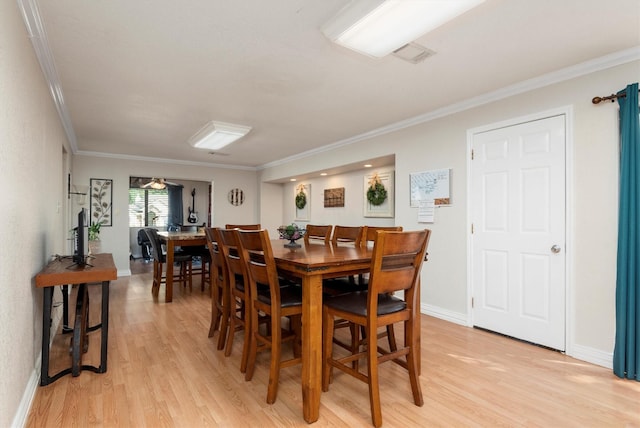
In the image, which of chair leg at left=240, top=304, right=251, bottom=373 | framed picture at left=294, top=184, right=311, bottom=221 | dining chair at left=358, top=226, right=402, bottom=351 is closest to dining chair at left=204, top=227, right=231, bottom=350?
chair leg at left=240, top=304, right=251, bottom=373

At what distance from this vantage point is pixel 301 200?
7.13 metres

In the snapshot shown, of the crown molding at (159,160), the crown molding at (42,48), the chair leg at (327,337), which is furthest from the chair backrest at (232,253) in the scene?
the crown molding at (159,160)

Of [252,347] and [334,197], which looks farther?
[334,197]

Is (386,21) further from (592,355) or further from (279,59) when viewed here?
(592,355)

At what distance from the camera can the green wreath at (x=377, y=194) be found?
5.11 meters

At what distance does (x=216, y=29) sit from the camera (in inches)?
81.6

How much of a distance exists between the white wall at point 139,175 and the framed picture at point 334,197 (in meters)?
2.09

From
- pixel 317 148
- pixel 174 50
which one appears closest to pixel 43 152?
pixel 174 50

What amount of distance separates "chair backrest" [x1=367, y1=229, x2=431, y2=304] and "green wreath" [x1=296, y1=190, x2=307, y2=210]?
5268mm

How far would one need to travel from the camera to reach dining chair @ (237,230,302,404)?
6.24ft

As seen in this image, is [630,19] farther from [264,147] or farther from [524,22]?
[264,147]

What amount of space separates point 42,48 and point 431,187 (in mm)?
3628

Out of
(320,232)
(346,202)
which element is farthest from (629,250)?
(346,202)

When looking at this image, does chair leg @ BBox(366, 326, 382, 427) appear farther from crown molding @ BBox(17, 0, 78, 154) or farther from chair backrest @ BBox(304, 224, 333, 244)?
crown molding @ BBox(17, 0, 78, 154)
